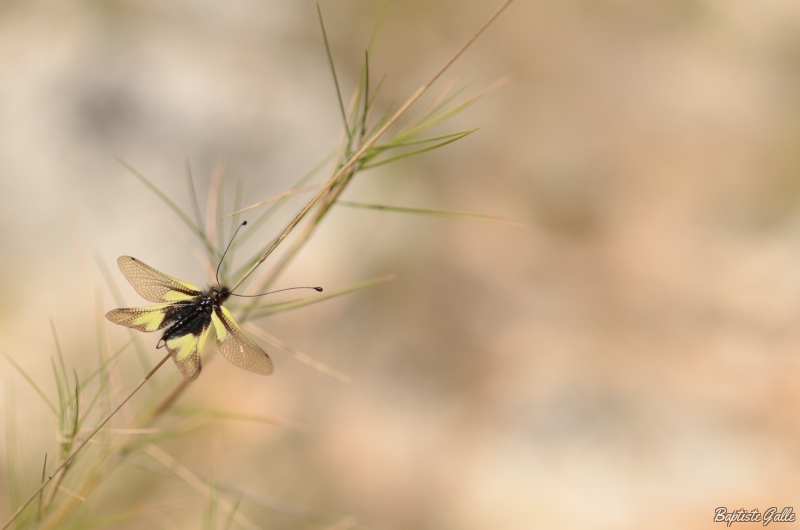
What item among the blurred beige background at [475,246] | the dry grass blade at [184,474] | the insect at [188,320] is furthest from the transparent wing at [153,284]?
the blurred beige background at [475,246]

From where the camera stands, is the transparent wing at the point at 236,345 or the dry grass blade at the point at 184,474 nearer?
the transparent wing at the point at 236,345

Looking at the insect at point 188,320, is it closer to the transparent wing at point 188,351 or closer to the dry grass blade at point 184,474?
the transparent wing at point 188,351

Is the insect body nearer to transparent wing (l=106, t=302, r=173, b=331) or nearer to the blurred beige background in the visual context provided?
transparent wing (l=106, t=302, r=173, b=331)

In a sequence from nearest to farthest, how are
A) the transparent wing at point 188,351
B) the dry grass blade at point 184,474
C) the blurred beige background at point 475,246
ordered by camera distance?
1. the transparent wing at point 188,351
2. the dry grass blade at point 184,474
3. the blurred beige background at point 475,246

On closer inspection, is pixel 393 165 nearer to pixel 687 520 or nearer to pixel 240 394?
pixel 240 394

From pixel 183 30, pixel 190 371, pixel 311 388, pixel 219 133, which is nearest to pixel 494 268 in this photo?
pixel 311 388

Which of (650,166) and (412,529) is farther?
(650,166)
